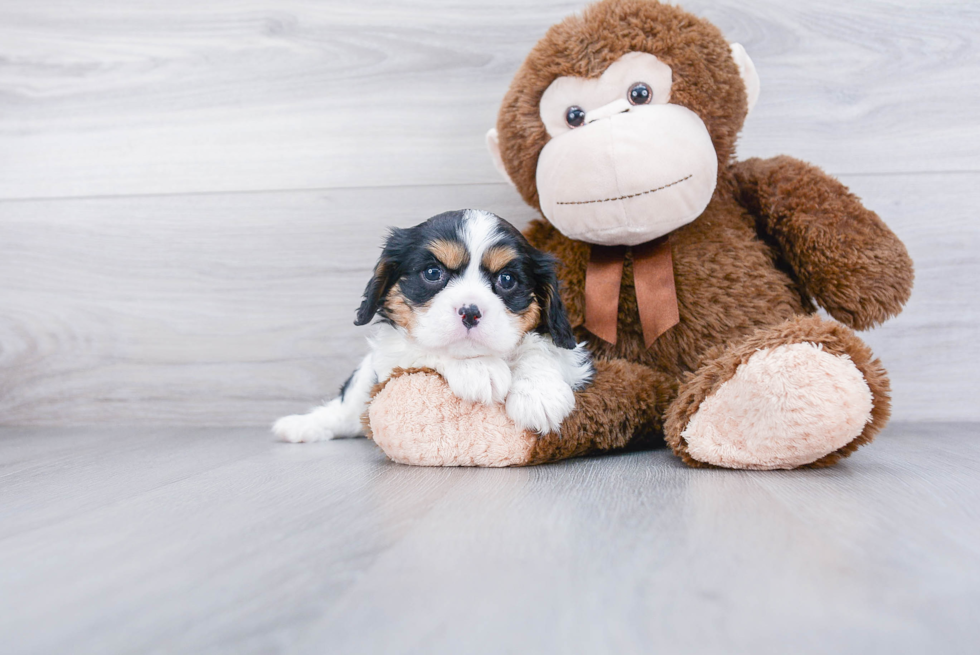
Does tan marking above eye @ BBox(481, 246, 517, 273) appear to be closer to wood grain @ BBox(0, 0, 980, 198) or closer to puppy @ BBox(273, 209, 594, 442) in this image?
puppy @ BBox(273, 209, 594, 442)

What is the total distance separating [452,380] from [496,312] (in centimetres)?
13

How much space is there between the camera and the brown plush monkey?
1021 mm

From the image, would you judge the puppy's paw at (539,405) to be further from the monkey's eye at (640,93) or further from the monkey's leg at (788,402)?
the monkey's eye at (640,93)

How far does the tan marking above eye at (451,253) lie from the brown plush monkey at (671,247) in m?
0.19

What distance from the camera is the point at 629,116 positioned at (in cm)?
114

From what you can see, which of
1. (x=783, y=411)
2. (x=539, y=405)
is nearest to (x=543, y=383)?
(x=539, y=405)

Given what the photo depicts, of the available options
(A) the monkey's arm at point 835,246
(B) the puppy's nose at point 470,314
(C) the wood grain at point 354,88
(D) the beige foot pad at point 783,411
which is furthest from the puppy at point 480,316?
(C) the wood grain at point 354,88

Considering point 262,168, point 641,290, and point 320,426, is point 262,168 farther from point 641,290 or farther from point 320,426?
point 641,290

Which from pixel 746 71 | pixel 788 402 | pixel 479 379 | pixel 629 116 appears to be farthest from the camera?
pixel 746 71

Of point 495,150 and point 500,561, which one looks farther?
point 495,150

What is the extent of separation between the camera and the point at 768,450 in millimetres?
960

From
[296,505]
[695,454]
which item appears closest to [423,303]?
[296,505]

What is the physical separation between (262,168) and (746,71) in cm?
118

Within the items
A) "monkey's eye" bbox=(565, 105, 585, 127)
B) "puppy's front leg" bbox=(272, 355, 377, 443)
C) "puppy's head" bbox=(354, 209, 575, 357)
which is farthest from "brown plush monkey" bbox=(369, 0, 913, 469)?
"puppy's front leg" bbox=(272, 355, 377, 443)
